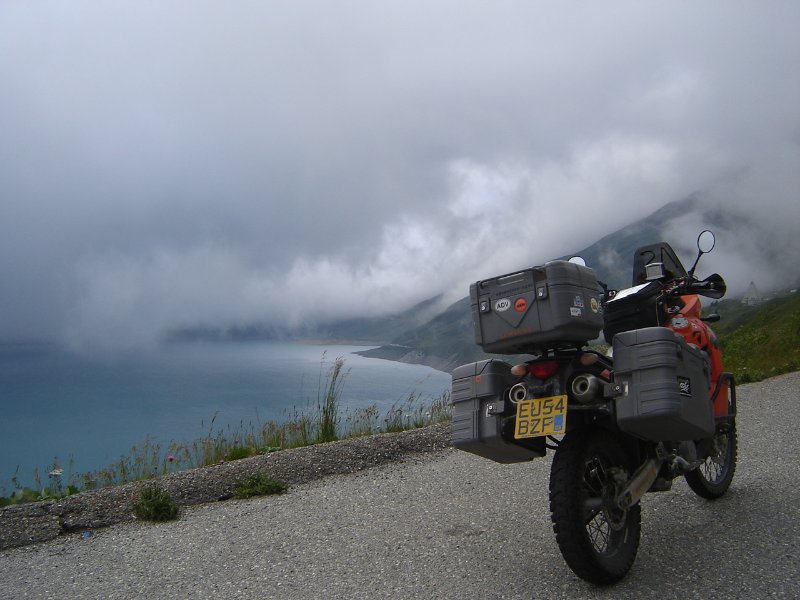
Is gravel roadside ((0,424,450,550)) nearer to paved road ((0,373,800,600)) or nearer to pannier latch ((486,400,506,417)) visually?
paved road ((0,373,800,600))

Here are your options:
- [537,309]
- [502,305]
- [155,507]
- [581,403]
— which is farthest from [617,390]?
[155,507]

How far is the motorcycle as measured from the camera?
353 cm

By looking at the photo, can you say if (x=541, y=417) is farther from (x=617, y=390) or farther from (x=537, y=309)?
(x=537, y=309)

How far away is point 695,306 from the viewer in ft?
16.3

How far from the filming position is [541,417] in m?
3.64

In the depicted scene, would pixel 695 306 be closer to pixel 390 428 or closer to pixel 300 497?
pixel 300 497

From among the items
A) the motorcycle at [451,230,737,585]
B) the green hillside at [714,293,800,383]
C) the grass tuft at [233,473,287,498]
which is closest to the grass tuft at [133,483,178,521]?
the grass tuft at [233,473,287,498]

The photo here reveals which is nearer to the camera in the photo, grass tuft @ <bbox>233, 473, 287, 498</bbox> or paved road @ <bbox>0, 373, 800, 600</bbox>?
paved road @ <bbox>0, 373, 800, 600</bbox>

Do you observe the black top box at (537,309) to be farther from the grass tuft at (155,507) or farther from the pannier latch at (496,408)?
the grass tuft at (155,507)

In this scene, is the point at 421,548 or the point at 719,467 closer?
the point at 421,548

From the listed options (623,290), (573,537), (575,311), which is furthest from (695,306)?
(573,537)

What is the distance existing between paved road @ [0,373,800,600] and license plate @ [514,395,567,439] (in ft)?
2.83

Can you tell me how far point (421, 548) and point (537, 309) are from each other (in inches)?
74.1

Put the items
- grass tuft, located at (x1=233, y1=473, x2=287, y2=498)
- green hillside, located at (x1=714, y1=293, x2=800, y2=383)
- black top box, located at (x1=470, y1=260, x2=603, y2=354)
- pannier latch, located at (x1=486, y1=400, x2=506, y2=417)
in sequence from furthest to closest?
green hillside, located at (x1=714, y1=293, x2=800, y2=383) → grass tuft, located at (x1=233, y1=473, x2=287, y2=498) → pannier latch, located at (x1=486, y1=400, x2=506, y2=417) → black top box, located at (x1=470, y1=260, x2=603, y2=354)
